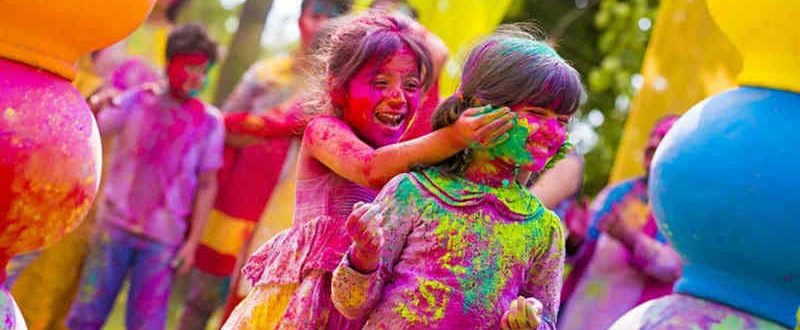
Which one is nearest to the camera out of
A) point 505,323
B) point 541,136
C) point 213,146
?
point 505,323

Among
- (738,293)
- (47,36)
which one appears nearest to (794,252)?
(738,293)

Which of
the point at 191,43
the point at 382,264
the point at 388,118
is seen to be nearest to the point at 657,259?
the point at 191,43

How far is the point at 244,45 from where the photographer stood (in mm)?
8523

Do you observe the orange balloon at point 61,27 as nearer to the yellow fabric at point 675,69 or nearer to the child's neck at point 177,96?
the child's neck at point 177,96

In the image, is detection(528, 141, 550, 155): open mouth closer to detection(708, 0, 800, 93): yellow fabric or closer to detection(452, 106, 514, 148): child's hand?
detection(452, 106, 514, 148): child's hand

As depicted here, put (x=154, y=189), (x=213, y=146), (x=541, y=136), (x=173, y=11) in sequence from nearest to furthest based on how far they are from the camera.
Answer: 1. (x=541, y=136)
2. (x=154, y=189)
3. (x=213, y=146)
4. (x=173, y=11)

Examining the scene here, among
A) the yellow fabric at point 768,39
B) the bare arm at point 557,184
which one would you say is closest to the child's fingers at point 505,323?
the yellow fabric at point 768,39

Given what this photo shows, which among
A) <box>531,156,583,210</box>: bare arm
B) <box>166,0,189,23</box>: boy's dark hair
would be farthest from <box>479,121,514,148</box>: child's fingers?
<box>166,0,189,23</box>: boy's dark hair

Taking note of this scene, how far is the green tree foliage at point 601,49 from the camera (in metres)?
Result: 8.75

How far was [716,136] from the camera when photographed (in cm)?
299

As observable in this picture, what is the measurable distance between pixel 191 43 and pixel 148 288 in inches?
39.2

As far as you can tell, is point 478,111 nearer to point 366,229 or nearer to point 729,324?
point 366,229

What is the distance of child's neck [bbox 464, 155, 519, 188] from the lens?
2695 mm

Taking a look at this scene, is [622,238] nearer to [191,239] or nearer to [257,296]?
[191,239]
